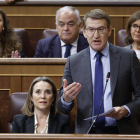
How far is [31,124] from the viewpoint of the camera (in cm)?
81

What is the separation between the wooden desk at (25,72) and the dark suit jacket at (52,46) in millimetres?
179

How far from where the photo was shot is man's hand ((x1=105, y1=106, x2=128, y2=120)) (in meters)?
0.62

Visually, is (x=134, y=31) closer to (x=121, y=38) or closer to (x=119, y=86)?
(x=121, y=38)

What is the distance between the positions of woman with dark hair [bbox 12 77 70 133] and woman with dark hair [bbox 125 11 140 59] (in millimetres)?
414

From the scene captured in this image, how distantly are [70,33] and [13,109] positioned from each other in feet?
1.25

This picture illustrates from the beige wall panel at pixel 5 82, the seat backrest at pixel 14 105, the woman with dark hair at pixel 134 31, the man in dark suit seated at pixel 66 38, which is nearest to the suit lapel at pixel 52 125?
the seat backrest at pixel 14 105

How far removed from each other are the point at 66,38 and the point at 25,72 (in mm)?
232

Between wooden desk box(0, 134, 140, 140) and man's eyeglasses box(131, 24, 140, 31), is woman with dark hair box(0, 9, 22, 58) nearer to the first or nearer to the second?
man's eyeglasses box(131, 24, 140, 31)

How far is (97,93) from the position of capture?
2.23 feet

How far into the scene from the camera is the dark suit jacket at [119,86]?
2.19 feet

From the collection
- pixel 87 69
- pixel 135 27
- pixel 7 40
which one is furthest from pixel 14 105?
pixel 135 27

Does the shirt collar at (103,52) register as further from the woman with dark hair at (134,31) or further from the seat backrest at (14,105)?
the woman with dark hair at (134,31)

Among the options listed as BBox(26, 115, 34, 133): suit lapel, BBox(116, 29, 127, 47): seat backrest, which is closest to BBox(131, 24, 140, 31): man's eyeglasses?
BBox(116, 29, 127, 47): seat backrest

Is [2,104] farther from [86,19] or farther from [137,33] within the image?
[137,33]
